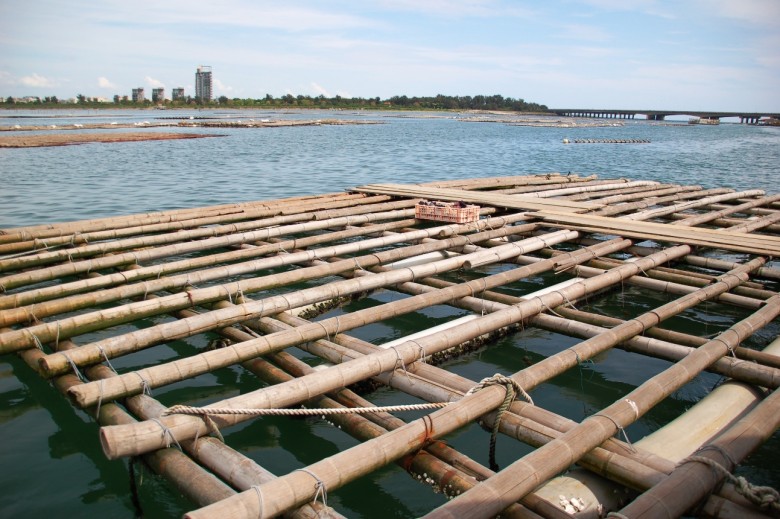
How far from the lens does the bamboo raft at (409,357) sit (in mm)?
4074

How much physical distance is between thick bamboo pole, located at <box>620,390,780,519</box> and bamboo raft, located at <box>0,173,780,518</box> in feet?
0.05

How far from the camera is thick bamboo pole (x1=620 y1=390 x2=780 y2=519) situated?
12.1ft

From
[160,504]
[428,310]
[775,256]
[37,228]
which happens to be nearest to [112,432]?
[160,504]

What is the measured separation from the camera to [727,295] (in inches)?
333

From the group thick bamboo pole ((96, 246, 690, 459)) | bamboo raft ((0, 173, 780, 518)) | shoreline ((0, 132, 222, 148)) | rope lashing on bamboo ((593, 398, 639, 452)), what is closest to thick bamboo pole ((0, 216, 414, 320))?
bamboo raft ((0, 173, 780, 518))

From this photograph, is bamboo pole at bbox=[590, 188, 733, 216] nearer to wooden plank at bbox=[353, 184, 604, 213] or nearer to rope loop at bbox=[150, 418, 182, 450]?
wooden plank at bbox=[353, 184, 604, 213]

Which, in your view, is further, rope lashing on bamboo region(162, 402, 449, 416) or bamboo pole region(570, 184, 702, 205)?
bamboo pole region(570, 184, 702, 205)

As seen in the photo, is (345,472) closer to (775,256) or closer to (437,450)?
(437,450)

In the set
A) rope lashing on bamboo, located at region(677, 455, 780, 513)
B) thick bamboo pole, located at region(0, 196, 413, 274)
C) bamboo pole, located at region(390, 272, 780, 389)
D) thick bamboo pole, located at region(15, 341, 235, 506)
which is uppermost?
thick bamboo pole, located at region(0, 196, 413, 274)

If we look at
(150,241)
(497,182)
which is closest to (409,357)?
(150,241)

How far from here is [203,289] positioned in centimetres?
784

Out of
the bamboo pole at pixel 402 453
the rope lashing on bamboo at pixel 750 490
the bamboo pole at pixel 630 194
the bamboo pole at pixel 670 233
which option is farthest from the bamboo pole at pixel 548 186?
the rope lashing on bamboo at pixel 750 490

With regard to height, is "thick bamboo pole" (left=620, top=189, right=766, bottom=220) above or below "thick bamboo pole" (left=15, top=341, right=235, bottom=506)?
above

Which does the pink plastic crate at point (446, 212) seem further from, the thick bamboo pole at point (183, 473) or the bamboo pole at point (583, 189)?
the thick bamboo pole at point (183, 473)
